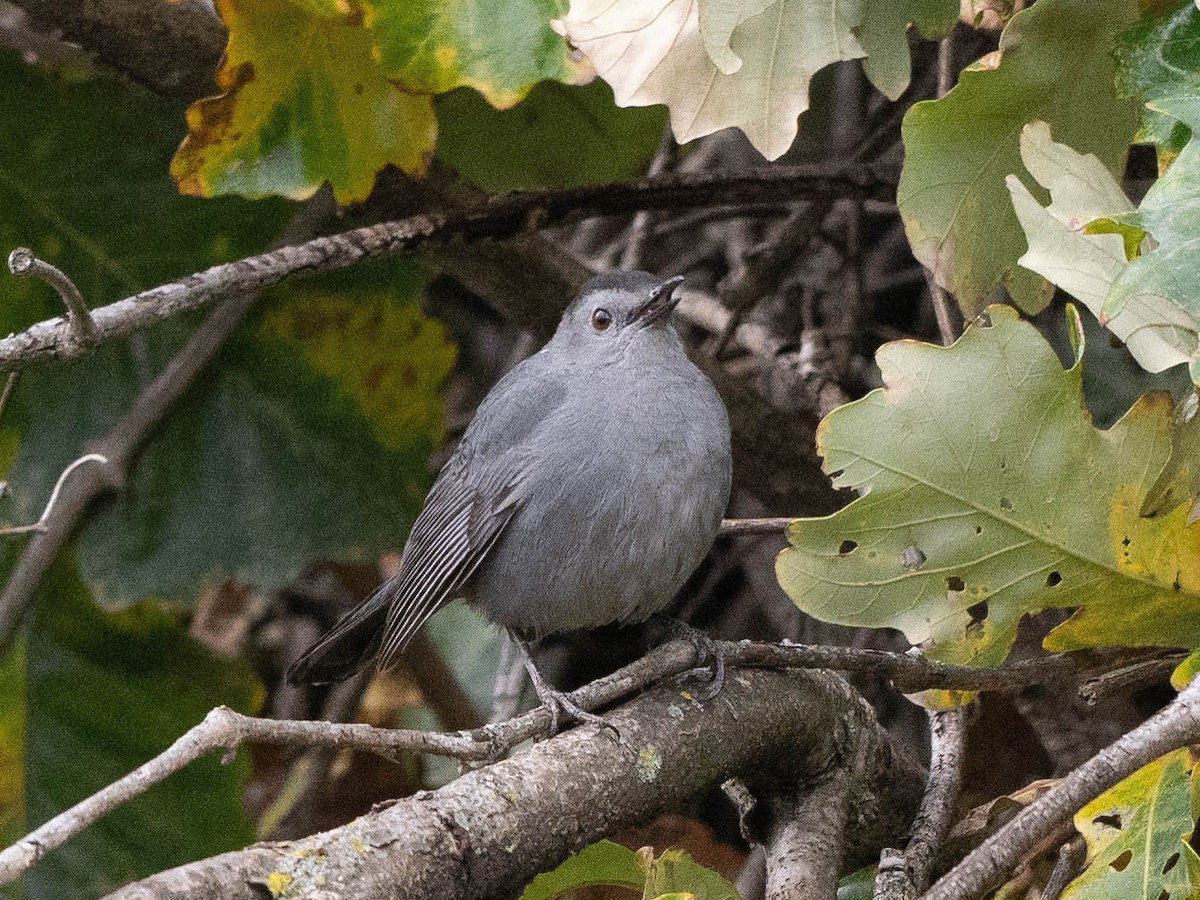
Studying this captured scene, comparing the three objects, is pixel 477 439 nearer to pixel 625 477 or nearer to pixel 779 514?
pixel 625 477

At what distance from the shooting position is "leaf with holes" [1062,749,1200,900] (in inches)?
64.4

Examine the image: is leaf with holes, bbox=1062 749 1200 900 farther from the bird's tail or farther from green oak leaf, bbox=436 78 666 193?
green oak leaf, bbox=436 78 666 193

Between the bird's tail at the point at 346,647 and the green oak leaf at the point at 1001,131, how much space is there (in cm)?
155

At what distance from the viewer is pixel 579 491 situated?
9.05ft

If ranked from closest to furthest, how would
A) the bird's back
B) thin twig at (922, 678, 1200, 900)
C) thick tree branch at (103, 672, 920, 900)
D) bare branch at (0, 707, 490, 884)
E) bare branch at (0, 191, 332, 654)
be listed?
bare branch at (0, 707, 490, 884) → thick tree branch at (103, 672, 920, 900) → thin twig at (922, 678, 1200, 900) → the bird's back → bare branch at (0, 191, 332, 654)

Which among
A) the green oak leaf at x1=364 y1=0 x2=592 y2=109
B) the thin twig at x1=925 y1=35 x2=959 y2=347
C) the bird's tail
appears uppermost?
the green oak leaf at x1=364 y1=0 x2=592 y2=109

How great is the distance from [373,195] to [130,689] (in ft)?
5.02

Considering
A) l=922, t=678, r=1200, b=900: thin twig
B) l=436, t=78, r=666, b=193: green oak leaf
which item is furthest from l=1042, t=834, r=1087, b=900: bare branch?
l=436, t=78, r=666, b=193: green oak leaf

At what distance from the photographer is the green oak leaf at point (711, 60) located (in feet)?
7.21

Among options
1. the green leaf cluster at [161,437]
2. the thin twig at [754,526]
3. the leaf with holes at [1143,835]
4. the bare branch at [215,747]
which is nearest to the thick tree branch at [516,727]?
the bare branch at [215,747]

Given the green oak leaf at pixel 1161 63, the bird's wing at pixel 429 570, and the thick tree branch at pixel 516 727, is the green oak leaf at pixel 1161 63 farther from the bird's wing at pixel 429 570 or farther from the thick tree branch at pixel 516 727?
the bird's wing at pixel 429 570

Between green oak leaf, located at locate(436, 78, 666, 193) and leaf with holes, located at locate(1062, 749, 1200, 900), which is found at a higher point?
green oak leaf, located at locate(436, 78, 666, 193)

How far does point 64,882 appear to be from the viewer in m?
3.52

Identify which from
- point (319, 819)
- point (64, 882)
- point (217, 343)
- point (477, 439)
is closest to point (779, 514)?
point (477, 439)
